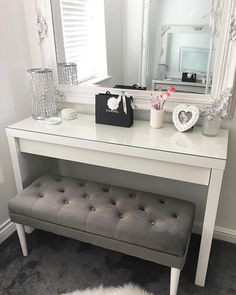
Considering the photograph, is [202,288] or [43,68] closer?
Answer: [202,288]

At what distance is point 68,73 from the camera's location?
1.74 metres

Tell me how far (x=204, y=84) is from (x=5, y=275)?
1.53 m

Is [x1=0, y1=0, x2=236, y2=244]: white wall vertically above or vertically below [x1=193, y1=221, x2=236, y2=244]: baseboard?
above

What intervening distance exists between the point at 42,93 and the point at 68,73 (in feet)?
0.72

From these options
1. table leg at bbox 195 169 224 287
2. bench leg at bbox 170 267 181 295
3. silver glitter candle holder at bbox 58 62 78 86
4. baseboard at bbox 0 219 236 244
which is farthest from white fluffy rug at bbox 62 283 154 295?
silver glitter candle holder at bbox 58 62 78 86

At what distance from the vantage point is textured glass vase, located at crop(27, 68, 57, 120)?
1.62 m

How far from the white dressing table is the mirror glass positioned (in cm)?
27

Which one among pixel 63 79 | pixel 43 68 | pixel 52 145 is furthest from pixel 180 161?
pixel 43 68

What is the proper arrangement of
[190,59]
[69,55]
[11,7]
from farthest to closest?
[69,55] < [11,7] < [190,59]

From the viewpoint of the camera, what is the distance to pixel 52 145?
1.50 meters

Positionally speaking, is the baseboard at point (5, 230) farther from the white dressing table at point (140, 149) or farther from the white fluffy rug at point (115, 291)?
the white fluffy rug at point (115, 291)

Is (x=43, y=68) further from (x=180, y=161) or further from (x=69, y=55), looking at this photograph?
(x=180, y=161)

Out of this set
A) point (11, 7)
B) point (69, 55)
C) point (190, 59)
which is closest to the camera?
point (190, 59)

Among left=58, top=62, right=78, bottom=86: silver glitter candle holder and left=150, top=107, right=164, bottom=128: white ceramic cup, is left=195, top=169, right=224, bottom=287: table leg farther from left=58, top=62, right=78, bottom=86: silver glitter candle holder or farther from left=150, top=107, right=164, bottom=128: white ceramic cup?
left=58, top=62, right=78, bottom=86: silver glitter candle holder
